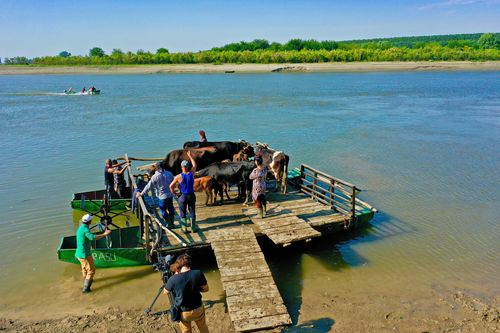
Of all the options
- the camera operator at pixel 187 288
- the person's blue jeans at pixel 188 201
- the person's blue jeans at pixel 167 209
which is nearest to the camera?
the camera operator at pixel 187 288

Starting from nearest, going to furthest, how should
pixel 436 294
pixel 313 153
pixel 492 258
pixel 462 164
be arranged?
pixel 436 294 < pixel 492 258 < pixel 462 164 < pixel 313 153

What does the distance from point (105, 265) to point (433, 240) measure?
9.03 m

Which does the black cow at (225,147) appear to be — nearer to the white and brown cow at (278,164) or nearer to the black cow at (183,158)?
the black cow at (183,158)

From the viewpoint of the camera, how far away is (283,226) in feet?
36.9

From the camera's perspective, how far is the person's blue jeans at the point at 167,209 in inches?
443

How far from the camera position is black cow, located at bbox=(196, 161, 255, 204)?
1276 centimetres

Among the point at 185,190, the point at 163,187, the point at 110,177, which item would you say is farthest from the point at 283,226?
the point at 110,177

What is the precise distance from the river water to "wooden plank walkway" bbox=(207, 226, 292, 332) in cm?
77

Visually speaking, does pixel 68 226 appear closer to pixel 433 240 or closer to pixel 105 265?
pixel 105 265

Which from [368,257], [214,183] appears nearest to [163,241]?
[214,183]

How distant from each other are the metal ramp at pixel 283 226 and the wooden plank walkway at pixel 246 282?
0.46 meters

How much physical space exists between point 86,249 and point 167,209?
7.79ft

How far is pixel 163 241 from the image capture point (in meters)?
10.8

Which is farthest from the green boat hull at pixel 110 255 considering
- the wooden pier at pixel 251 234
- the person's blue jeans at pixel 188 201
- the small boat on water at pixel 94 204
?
the small boat on water at pixel 94 204
